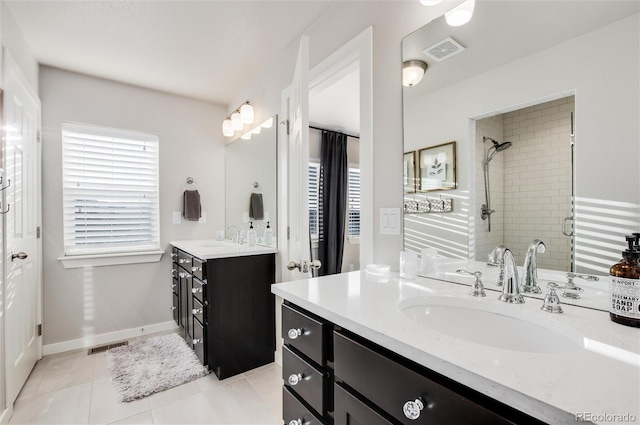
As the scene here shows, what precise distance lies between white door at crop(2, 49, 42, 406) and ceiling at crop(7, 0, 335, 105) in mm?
387

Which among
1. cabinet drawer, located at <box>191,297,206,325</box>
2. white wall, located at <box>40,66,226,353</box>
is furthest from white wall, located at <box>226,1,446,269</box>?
white wall, located at <box>40,66,226,353</box>

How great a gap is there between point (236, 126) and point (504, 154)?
2572mm

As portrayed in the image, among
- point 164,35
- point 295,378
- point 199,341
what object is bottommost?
point 199,341

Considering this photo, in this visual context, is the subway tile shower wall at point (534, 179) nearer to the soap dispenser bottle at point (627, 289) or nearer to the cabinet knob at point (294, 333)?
the soap dispenser bottle at point (627, 289)

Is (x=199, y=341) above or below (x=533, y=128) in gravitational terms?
below

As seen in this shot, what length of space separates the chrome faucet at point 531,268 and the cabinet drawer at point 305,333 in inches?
27.9

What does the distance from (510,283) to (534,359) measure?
43cm

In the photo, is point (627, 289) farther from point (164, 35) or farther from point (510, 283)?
point (164, 35)

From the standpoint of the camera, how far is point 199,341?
7.52ft

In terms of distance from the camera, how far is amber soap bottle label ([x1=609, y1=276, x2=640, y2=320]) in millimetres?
719

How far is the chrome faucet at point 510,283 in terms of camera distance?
3.15ft

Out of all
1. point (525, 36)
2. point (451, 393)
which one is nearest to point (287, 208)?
point (525, 36)

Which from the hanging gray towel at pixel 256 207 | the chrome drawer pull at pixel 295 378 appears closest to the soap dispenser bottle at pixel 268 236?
the hanging gray towel at pixel 256 207

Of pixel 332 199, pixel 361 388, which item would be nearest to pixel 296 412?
pixel 361 388
